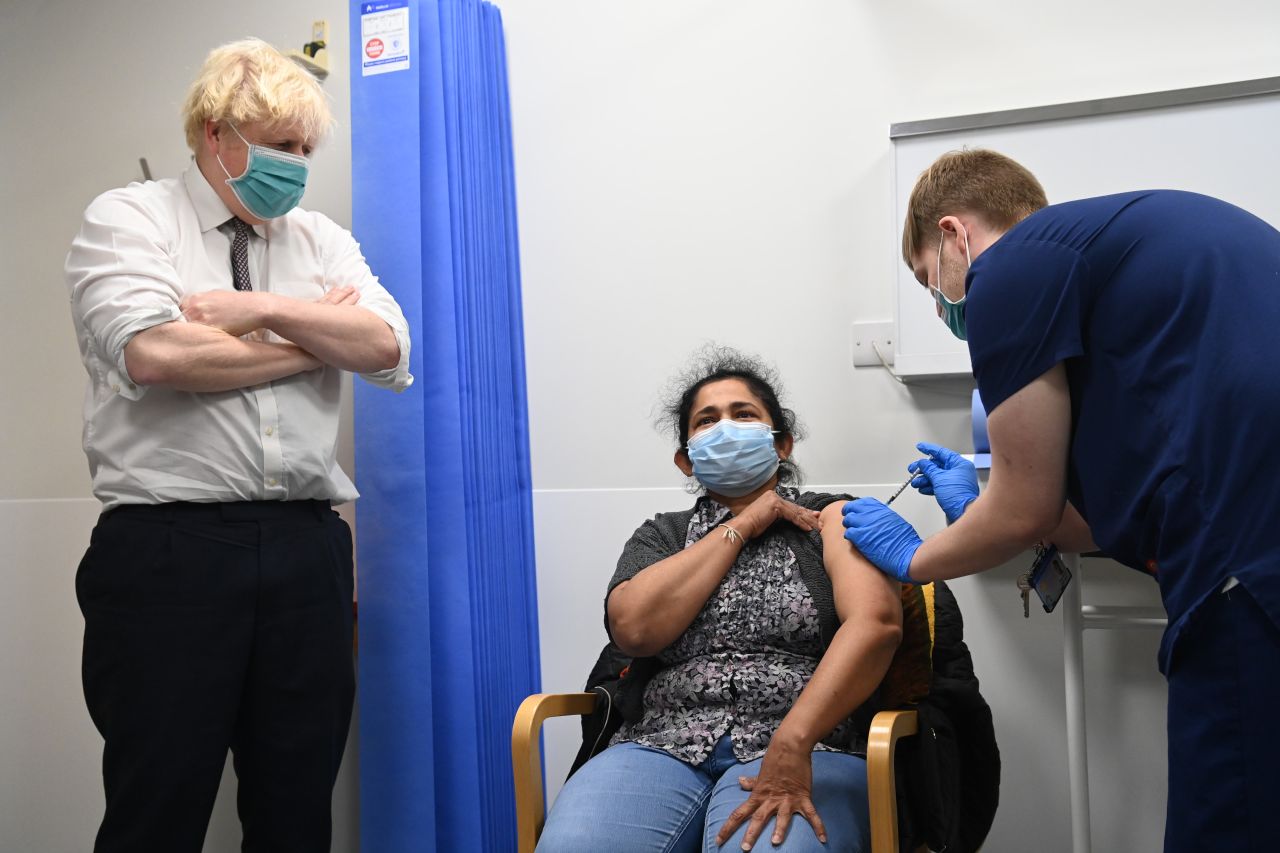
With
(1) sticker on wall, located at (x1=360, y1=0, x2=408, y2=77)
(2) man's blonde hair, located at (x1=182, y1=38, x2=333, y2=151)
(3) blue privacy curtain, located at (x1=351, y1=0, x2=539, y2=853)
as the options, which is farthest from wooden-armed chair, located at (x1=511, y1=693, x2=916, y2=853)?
(1) sticker on wall, located at (x1=360, y1=0, x2=408, y2=77)

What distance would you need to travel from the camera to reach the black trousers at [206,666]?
181cm

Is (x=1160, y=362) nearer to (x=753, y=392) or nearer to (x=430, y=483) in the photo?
(x=753, y=392)

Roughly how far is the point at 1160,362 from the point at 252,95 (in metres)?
1.61

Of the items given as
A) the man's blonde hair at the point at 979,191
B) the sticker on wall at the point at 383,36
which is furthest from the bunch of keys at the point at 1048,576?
the sticker on wall at the point at 383,36

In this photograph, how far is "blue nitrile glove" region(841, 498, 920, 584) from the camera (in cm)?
176

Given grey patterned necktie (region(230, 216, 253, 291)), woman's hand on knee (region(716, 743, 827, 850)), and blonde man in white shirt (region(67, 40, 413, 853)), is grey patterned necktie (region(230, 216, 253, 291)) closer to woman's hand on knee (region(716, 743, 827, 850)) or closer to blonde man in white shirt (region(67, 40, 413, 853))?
blonde man in white shirt (region(67, 40, 413, 853))

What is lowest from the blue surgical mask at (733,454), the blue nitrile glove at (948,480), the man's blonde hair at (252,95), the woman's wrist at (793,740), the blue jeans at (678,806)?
the blue jeans at (678,806)

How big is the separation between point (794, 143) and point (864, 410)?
27.6 inches

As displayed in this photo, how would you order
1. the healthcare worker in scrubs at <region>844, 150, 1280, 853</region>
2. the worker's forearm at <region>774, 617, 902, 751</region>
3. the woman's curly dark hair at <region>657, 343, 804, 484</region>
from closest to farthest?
the healthcare worker in scrubs at <region>844, 150, 1280, 853</region>
the worker's forearm at <region>774, 617, 902, 751</region>
the woman's curly dark hair at <region>657, 343, 804, 484</region>

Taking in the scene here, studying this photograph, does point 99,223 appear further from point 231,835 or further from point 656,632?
point 231,835

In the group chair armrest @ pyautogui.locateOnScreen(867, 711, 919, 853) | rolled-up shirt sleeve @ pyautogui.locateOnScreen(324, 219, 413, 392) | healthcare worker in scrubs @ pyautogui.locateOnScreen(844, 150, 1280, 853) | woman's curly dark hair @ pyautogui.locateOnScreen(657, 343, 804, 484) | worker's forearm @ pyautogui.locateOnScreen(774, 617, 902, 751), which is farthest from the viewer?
woman's curly dark hair @ pyautogui.locateOnScreen(657, 343, 804, 484)

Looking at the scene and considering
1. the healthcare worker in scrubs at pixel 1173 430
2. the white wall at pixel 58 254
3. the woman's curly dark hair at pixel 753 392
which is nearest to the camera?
the healthcare worker in scrubs at pixel 1173 430

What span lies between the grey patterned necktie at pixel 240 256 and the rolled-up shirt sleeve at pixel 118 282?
14 centimetres

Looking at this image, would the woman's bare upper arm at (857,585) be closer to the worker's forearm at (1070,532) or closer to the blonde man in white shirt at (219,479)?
the worker's forearm at (1070,532)
